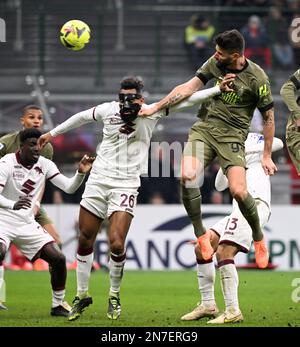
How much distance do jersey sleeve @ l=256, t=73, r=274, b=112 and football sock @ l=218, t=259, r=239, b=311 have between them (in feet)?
5.61

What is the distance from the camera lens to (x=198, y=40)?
2377 cm

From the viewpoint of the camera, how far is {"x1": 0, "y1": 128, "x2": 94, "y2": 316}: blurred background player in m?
11.9

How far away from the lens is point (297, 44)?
945 inches

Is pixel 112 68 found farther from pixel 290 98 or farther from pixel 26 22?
pixel 290 98

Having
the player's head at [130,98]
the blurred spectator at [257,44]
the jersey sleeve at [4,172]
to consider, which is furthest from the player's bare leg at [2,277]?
the blurred spectator at [257,44]

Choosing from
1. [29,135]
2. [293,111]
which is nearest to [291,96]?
[293,111]

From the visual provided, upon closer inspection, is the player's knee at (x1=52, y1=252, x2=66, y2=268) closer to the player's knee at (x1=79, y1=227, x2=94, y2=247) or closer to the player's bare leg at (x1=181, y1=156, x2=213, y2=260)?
the player's knee at (x1=79, y1=227, x2=94, y2=247)

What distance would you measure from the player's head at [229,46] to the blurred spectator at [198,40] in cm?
1252

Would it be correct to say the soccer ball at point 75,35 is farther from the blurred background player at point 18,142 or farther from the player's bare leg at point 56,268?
the player's bare leg at point 56,268

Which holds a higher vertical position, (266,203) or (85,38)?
(85,38)

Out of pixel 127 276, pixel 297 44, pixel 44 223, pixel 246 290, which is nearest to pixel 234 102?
pixel 44 223

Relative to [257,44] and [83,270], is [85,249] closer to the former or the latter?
[83,270]

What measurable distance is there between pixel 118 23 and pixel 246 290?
10.7 metres

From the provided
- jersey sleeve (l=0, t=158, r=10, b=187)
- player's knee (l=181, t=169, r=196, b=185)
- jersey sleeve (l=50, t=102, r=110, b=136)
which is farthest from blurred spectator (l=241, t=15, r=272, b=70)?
player's knee (l=181, t=169, r=196, b=185)
